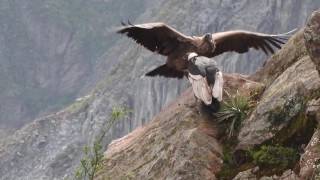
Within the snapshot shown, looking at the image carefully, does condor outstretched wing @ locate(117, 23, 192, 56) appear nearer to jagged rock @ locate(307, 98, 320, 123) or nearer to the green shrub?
jagged rock @ locate(307, 98, 320, 123)

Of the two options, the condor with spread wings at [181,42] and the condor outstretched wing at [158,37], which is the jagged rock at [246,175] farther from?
the condor outstretched wing at [158,37]

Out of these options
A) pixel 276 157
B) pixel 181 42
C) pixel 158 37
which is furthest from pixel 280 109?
pixel 158 37

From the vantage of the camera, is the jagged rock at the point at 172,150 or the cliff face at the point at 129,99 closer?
the jagged rock at the point at 172,150

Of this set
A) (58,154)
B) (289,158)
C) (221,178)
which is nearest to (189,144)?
(221,178)

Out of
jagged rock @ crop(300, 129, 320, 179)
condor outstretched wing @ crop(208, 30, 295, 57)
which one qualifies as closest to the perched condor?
condor outstretched wing @ crop(208, 30, 295, 57)

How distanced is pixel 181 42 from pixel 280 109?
12.3 ft

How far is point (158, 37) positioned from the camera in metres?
17.1

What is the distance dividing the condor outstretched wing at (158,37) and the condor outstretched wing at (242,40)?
1093mm

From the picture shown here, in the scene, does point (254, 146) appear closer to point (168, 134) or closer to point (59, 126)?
point (168, 134)

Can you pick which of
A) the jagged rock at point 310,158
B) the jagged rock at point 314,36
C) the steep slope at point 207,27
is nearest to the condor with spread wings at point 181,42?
the jagged rock at point 314,36

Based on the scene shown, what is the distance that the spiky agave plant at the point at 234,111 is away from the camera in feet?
49.2

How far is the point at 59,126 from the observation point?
18312 cm

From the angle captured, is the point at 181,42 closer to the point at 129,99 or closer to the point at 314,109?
the point at 314,109

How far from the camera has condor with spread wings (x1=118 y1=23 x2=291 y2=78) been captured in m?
16.8
